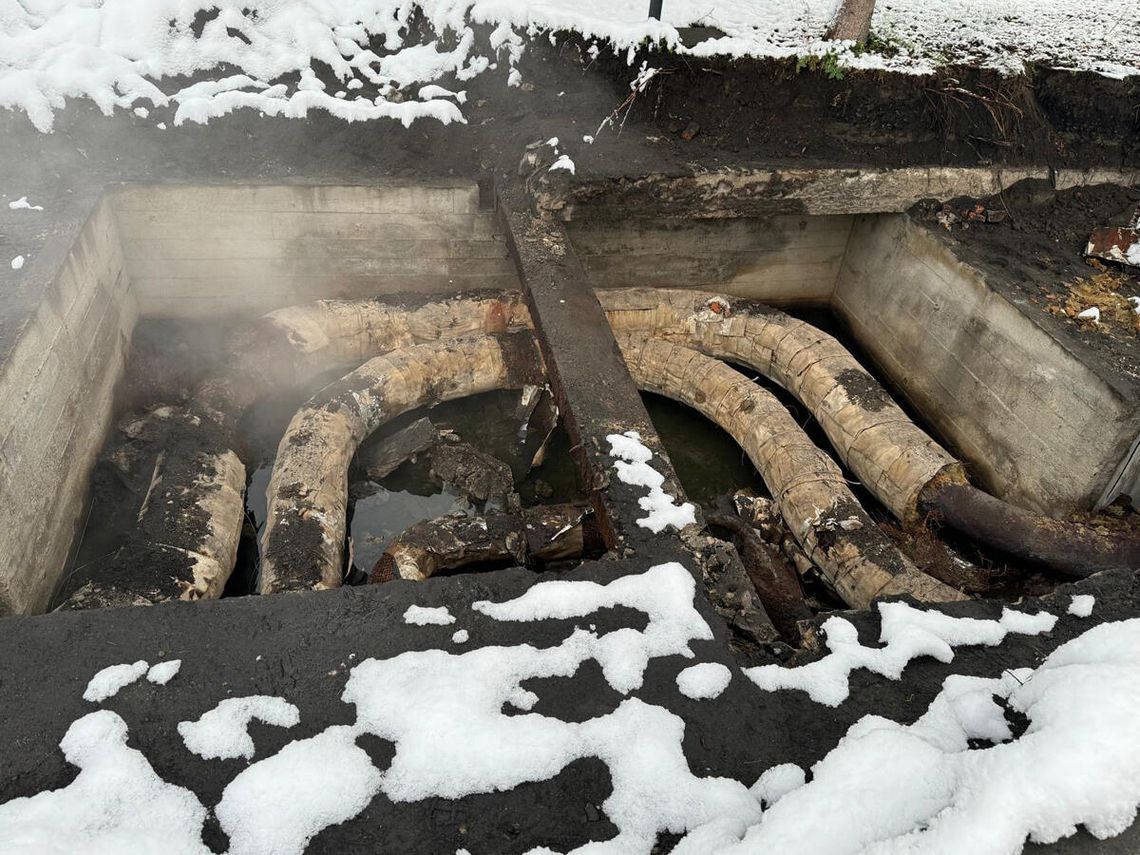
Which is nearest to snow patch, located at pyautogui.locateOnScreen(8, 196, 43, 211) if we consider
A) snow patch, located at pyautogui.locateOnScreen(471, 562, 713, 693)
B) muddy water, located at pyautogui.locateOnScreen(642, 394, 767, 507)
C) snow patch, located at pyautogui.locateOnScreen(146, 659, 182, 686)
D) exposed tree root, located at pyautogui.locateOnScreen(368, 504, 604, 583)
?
exposed tree root, located at pyautogui.locateOnScreen(368, 504, 604, 583)

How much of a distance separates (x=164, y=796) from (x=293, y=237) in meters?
5.77

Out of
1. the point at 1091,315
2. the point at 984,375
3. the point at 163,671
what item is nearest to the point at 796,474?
the point at 984,375

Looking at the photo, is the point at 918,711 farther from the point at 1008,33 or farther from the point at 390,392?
the point at 1008,33

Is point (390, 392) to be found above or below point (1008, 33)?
below

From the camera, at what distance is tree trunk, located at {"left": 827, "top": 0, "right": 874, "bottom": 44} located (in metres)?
7.92

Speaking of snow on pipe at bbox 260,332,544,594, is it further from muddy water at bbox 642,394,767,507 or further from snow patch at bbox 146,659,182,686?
snow patch at bbox 146,659,182,686

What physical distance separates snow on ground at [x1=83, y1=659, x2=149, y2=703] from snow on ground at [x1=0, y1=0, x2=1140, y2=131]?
621cm

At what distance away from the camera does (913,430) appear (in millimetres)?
6445

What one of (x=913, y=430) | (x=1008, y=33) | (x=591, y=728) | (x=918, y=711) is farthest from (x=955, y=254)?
(x=591, y=728)

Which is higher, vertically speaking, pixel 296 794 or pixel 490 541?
pixel 296 794

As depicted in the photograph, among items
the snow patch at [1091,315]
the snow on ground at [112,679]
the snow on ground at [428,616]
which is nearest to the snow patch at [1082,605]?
the snow on ground at [428,616]

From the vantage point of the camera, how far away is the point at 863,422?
21.5ft

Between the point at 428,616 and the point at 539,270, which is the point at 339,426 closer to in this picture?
the point at 539,270

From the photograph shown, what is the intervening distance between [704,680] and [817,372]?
4.83 meters
